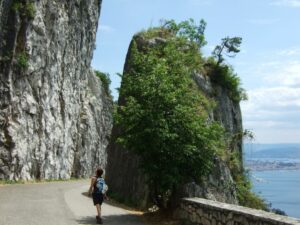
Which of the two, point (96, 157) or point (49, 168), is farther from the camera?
point (96, 157)

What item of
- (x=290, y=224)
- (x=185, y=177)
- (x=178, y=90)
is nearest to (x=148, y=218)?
(x=185, y=177)

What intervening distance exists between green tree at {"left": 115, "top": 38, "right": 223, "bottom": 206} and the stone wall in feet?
3.26

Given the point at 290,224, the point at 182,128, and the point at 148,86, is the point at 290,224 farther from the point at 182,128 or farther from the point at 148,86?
the point at 148,86

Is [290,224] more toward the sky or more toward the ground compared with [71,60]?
more toward the ground

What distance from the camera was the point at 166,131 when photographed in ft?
45.1

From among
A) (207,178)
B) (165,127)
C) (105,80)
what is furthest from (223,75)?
(105,80)

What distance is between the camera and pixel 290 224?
29.1ft

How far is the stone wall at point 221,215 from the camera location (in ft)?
31.2

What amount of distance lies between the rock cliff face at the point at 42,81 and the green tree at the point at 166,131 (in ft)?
54.1

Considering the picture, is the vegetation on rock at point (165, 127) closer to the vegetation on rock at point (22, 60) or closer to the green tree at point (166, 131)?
the green tree at point (166, 131)

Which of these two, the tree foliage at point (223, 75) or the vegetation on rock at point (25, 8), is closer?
the tree foliage at point (223, 75)

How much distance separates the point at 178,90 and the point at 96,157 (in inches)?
1850

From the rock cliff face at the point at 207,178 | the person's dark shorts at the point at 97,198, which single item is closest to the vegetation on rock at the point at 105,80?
the rock cliff face at the point at 207,178

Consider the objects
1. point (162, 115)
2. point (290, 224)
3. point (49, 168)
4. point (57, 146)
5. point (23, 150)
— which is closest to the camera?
point (290, 224)
